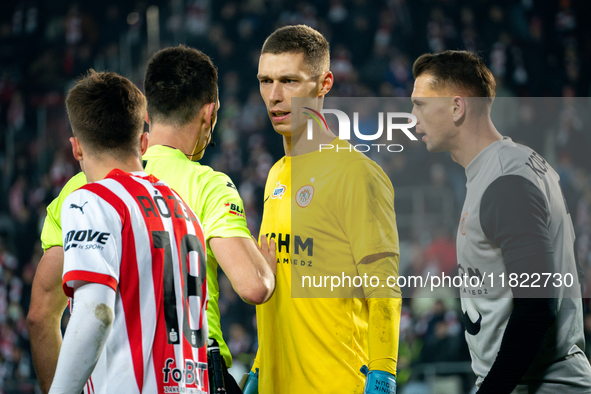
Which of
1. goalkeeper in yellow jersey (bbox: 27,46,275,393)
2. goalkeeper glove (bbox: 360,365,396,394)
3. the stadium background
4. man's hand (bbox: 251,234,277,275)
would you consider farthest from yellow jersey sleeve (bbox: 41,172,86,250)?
the stadium background

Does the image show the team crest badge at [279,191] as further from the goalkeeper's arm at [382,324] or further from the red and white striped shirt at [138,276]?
the red and white striped shirt at [138,276]

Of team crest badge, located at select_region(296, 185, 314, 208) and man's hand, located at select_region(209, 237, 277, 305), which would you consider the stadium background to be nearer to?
team crest badge, located at select_region(296, 185, 314, 208)

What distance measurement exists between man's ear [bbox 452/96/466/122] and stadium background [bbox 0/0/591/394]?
15.3 feet

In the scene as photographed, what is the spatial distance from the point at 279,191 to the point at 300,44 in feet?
2.44

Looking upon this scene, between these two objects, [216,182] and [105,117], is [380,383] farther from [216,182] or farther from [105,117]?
[105,117]

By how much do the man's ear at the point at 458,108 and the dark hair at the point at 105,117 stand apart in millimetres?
1465

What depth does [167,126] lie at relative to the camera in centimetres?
255

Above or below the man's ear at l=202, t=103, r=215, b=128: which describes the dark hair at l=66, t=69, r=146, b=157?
below

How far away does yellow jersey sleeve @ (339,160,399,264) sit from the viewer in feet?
8.23

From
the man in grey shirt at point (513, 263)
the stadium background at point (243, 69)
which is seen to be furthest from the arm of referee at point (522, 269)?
→ the stadium background at point (243, 69)

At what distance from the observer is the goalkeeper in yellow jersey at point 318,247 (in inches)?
98.0

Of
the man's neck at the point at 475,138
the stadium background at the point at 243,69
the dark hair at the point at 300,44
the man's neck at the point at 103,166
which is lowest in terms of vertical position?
the man's neck at the point at 103,166

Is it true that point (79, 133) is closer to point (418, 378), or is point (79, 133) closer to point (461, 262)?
point (461, 262)

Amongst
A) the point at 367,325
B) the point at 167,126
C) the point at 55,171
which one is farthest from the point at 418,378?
the point at 55,171
